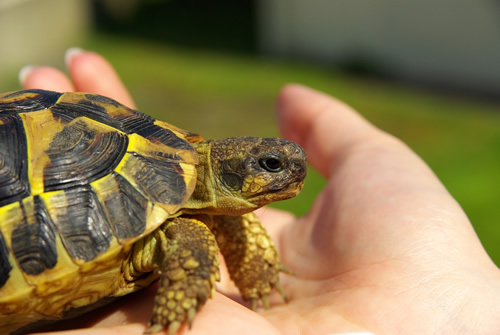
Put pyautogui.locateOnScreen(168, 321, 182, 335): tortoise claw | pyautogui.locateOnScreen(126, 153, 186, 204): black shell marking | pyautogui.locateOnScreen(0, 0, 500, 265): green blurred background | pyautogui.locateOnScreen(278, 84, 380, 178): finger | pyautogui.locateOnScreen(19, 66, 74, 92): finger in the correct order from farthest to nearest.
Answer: pyautogui.locateOnScreen(0, 0, 500, 265): green blurred background < pyautogui.locateOnScreen(19, 66, 74, 92): finger < pyautogui.locateOnScreen(278, 84, 380, 178): finger < pyautogui.locateOnScreen(126, 153, 186, 204): black shell marking < pyautogui.locateOnScreen(168, 321, 182, 335): tortoise claw

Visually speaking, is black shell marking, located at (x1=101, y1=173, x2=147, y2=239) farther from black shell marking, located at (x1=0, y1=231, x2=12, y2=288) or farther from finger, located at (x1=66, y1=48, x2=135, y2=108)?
finger, located at (x1=66, y1=48, x2=135, y2=108)

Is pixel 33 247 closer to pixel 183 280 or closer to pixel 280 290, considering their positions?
pixel 183 280

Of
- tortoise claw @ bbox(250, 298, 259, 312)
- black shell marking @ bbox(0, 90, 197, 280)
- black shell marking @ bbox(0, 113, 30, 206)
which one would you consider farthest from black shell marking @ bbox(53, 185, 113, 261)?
tortoise claw @ bbox(250, 298, 259, 312)

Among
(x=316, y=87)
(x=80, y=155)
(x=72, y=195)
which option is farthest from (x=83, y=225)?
(x=316, y=87)

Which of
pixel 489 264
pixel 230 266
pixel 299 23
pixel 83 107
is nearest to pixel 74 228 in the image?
pixel 83 107

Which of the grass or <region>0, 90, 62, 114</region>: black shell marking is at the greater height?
<region>0, 90, 62, 114</region>: black shell marking

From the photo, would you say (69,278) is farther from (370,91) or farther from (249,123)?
(370,91)
